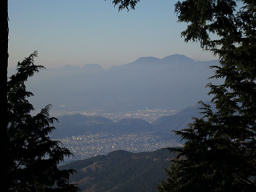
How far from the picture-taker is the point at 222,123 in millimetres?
9148

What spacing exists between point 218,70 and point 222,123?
181 centimetres

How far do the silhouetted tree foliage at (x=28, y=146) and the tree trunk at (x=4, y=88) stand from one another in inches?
270

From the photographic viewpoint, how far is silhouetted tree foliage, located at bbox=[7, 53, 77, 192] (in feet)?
34.1

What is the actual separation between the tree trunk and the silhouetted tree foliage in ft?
22.5

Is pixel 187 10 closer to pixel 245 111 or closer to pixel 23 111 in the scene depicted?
pixel 245 111

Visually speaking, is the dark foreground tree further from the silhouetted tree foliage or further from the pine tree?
the silhouetted tree foliage

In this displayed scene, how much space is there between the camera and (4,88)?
3.53m

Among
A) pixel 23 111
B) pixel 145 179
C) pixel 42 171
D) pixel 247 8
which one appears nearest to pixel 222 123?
pixel 247 8

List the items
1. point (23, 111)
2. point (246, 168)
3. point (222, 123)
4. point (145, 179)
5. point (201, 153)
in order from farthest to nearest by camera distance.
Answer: point (145, 179) → point (23, 111) → point (222, 123) → point (201, 153) → point (246, 168)

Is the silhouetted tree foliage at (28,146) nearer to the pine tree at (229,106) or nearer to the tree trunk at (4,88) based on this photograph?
the pine tree at (229,106)

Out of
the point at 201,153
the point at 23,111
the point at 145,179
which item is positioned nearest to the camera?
the point at 201,153

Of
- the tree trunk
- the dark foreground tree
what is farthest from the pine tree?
the tree trunk

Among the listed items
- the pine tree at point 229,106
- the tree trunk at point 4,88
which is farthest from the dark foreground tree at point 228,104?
the tree trunk at point 4,88

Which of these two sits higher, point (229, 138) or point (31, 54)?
point (31, 54)
